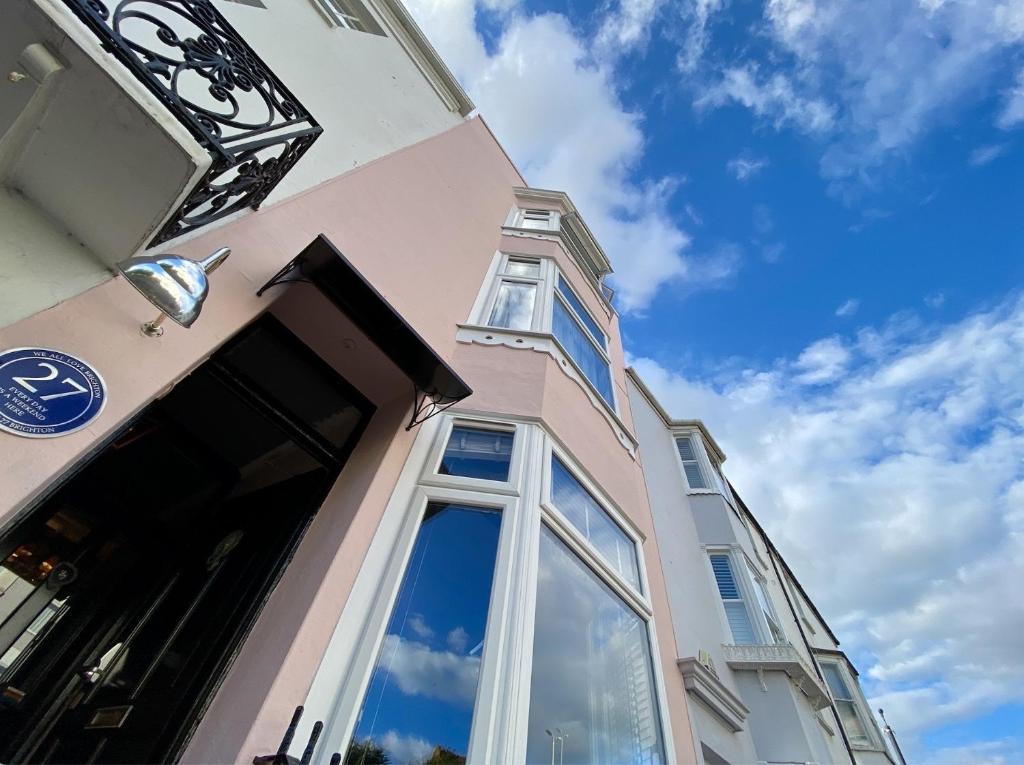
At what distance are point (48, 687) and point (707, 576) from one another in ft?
25.1

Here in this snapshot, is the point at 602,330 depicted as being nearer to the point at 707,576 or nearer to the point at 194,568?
the point at 707,576

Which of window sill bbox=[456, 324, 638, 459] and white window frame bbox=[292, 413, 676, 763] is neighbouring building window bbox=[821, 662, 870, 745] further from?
white window frame bbox=[292, 413, 676, 763]

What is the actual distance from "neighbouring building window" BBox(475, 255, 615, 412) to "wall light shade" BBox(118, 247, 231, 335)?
353 centimetres

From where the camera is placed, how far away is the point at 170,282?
195 cm

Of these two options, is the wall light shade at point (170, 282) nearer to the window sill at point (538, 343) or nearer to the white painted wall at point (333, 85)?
the white painted wall at point (333, 85)

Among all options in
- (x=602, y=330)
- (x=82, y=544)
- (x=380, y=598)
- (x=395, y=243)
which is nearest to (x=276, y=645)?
(x=380, y=598)

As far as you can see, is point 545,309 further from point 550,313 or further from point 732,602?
point 732,602

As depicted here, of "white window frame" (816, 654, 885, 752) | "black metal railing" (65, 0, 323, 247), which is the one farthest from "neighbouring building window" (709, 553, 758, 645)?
"black metal railing" (65, 0, 323, 247)

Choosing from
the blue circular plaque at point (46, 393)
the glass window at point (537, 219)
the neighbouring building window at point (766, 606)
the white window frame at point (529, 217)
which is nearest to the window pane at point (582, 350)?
the white window frame at point (529, 217)

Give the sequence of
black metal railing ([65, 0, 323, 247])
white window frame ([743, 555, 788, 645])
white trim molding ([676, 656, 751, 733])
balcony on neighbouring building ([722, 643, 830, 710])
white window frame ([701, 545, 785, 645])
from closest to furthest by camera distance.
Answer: black metal railing ([65, 0, 323, 247])
white trim molding ([676, 656, 751, 733])
balcony on neighbouring building ([722, 643, 830, 710])
white window frame ([701, 545, 785, 645])
white window frame ([743, 555, 788, 645])

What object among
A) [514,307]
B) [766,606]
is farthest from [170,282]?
[766,606]

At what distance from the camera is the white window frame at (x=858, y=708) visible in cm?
1080

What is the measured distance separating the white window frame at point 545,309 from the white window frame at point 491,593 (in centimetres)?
156

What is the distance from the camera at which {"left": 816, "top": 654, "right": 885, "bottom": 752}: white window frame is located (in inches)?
425
